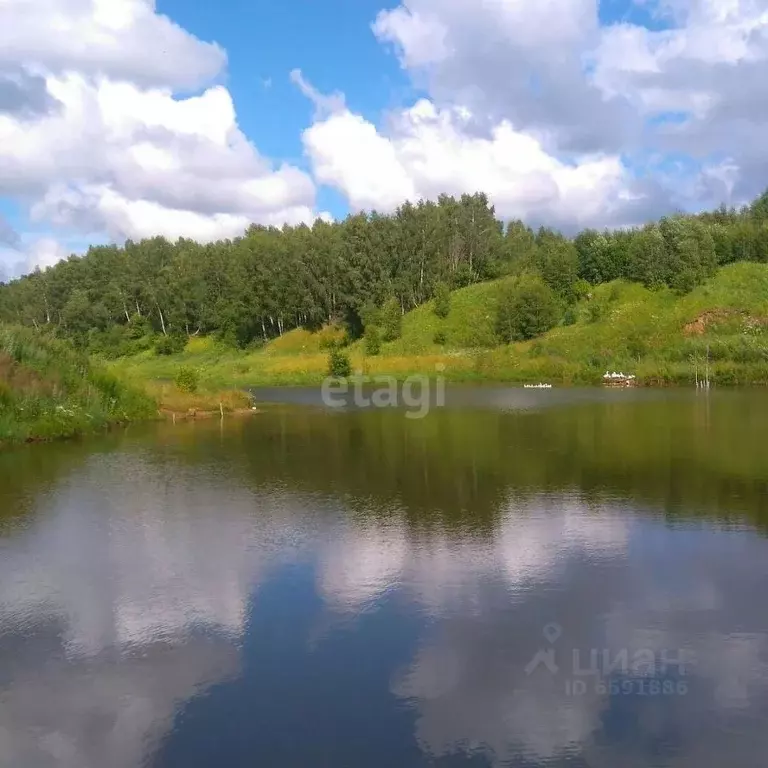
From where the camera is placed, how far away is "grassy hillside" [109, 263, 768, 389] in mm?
53438

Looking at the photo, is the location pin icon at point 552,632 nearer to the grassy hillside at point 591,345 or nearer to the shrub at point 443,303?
the grassy hillside at point 591,345

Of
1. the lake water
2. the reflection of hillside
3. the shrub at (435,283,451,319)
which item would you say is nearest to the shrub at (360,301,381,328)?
the shrub at (435,283,451,319)

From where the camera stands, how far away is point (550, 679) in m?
6.60

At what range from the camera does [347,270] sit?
3091 inches

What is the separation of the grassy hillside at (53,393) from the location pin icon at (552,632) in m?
17.3

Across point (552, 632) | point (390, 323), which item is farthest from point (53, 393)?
point (390, 323)

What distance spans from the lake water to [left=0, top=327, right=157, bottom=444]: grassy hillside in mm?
6467

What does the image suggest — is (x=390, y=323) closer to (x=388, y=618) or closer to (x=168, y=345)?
(x=168, y=345)

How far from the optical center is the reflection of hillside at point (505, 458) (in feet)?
44.1

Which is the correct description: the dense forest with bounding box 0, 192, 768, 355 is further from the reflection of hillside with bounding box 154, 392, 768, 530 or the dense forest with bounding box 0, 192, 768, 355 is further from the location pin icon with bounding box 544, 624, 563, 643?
the location pin icon with bounding box 544, 624, 563, 643

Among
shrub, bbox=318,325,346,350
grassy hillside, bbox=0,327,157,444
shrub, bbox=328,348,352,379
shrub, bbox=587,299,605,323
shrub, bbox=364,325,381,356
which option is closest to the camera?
grassy hillside, bbox=0,327,157,444

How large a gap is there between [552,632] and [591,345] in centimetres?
5572

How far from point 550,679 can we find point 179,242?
117 m

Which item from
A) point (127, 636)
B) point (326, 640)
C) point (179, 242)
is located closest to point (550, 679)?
point (326, 640)
